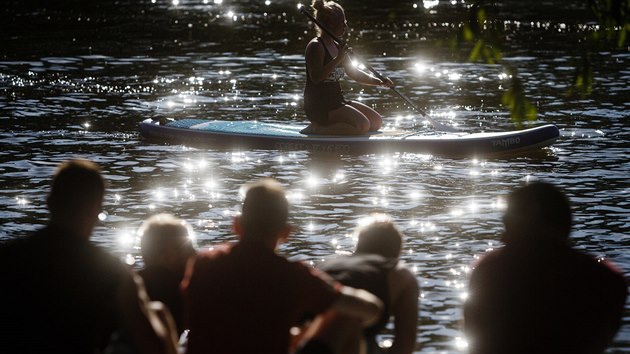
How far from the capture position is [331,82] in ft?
52.1

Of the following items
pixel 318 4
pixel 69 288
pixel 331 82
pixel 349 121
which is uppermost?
pixel 318 4

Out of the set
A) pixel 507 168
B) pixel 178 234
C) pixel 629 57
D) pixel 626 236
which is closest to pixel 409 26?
pixel 629 57

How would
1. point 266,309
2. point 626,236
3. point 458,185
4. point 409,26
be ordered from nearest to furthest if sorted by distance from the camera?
point 266,309 → point 626,236 → point 458,185 → point 409,26

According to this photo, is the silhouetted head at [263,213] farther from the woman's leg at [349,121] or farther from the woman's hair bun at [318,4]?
the woman's leg at [349,121]

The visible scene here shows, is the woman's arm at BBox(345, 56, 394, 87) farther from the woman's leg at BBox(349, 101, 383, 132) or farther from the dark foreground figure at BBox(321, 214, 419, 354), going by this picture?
the dark foreground figure at BBox(321, 214, 419, 354)

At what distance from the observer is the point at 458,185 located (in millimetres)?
14367

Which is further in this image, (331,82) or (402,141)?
(402,141)

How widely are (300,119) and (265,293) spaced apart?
1399 cm

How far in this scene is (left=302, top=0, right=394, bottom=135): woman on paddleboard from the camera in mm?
15078

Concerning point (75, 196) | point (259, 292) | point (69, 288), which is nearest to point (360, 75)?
point (259, 292)

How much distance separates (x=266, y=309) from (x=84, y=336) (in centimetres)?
84

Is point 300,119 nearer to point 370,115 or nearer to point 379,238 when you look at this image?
point 370,115

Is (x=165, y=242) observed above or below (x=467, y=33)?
below

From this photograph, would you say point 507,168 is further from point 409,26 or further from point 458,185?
point 409,26
